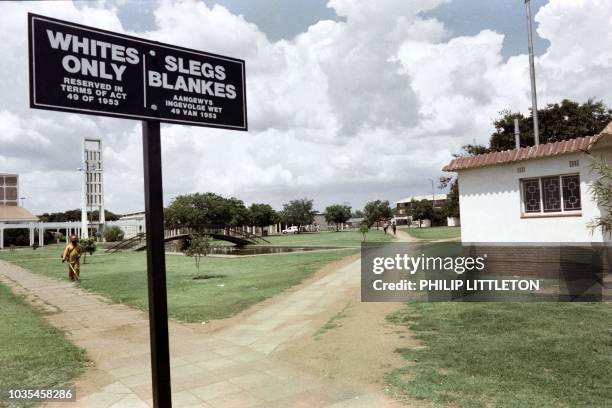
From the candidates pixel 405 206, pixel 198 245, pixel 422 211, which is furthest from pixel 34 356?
pixel 405 206

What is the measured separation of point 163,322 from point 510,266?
1055 cm

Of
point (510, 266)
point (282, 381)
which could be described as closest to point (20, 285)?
point (282, 381)

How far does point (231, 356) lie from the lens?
6.37 m

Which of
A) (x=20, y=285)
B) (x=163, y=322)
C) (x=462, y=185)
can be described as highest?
(x=462, y=185)

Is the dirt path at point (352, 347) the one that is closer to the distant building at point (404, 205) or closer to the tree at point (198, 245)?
the tree at point (198, 245)

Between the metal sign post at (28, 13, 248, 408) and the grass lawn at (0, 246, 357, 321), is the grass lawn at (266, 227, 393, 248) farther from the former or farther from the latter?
the metal sign post at (28, 13, 248, 408)

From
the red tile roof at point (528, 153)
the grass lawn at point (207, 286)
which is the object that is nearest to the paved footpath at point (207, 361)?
the grass lawn at point (207, 286)

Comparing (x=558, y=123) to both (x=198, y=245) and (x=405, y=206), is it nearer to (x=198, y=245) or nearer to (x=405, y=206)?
(x=198, y=245)

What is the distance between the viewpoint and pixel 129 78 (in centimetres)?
373

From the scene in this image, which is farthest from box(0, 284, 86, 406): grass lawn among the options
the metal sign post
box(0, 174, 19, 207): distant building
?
box(0, 174, 19, 207): distant building

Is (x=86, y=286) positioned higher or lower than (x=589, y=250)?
lower

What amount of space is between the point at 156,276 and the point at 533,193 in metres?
10.6

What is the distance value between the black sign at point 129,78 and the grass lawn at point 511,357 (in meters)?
3.49

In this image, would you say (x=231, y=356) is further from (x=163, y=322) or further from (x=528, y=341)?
(x=528, y=341)
